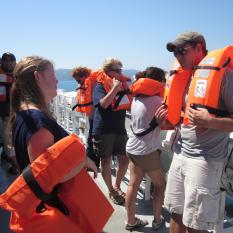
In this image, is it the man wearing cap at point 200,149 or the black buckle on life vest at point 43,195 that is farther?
the man wearing cap at point 200,149

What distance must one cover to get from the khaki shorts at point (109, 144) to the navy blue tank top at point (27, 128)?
2211mm

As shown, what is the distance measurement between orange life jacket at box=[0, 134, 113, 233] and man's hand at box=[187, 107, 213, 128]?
0.78m

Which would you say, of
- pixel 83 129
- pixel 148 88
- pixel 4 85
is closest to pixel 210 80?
pixel 148 88

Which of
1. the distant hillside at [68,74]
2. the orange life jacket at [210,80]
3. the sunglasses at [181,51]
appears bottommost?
the distant hillside at [68,74]

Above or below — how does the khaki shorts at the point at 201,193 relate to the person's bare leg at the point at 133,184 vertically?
above

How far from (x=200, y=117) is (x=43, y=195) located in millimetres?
1082

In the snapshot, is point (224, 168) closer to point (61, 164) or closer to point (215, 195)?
point (215, 195)

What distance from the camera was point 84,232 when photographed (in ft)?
5.69

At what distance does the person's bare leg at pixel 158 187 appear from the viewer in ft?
10.7

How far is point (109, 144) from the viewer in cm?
398

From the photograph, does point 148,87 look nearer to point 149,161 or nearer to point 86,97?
point 149,161

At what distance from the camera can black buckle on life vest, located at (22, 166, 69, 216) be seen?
1558 millimetres

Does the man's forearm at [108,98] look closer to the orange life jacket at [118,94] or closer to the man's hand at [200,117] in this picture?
the orange life jacket at [118,94]

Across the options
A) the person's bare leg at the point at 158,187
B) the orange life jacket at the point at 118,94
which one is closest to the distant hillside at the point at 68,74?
the orange life jacket at the point at 118,94
